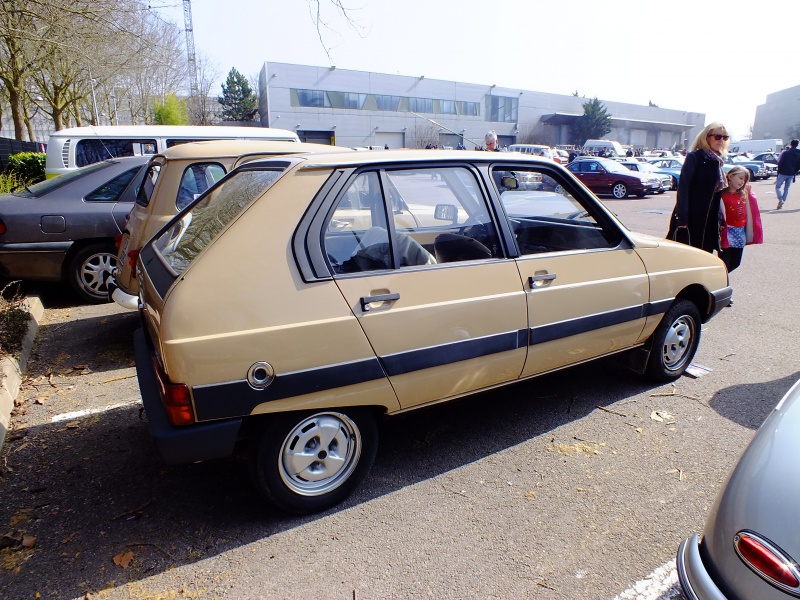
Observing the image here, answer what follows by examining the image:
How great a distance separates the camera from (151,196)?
200 inches

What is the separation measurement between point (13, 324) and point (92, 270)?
1.49 meters

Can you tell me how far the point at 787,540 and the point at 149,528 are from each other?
2.68m

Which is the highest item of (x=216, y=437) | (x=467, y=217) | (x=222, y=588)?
(x=467, y=217)

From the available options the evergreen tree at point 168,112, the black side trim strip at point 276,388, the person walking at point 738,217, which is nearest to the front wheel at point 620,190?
the person walking at point 738,217

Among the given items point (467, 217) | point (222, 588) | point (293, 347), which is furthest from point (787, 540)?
point (467, 217)

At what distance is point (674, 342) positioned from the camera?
165 inches

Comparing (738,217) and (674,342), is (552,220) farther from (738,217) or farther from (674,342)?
(738,217)

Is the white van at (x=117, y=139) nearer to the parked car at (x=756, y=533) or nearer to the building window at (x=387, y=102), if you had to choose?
the parked car at (x=756, y=533)

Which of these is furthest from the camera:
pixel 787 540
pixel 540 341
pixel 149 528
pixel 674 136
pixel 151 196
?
pixel 674 136

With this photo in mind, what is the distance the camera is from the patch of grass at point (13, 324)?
15.4 feet

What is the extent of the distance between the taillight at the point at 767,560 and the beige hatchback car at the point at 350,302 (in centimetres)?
154

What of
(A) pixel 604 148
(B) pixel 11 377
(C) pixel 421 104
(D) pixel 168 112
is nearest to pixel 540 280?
(B) pixel 11 377

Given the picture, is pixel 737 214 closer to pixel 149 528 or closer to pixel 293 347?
pixel 293 347

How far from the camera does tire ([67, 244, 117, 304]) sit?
6309 millimetres
